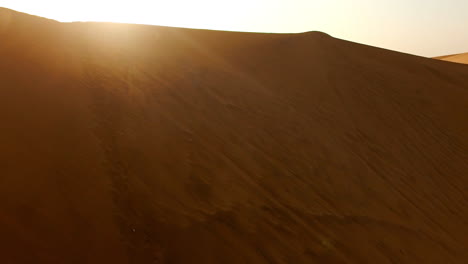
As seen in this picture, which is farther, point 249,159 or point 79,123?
point 249,159

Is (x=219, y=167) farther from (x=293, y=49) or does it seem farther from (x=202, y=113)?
(x=293, y=49)

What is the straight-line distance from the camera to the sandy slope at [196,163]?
331 cm

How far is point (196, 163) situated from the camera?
14.5 ft

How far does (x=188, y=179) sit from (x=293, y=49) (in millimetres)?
7401

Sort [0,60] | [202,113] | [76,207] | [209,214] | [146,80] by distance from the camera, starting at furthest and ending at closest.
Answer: [146,80], [202,113], [0,60], [209,214], [76,207]

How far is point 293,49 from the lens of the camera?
35.4 ft

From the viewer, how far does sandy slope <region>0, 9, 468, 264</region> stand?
331 centimetres

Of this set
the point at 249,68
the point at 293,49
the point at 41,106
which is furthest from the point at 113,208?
the point at 293,49

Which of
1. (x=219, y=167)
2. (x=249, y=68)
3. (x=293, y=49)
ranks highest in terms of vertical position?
(x=293, y=49)

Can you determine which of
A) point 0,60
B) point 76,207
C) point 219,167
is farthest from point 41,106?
point 219,167

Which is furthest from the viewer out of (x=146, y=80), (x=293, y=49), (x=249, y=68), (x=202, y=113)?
(x=293, y=49)

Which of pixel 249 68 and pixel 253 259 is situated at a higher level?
pixel 249 68

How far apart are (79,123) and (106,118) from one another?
359 mm

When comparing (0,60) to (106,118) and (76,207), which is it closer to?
(106,118)
